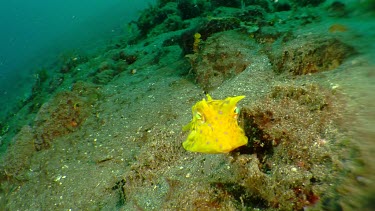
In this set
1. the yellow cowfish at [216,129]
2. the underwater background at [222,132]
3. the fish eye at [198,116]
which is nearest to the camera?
the underwater background at [222,132]

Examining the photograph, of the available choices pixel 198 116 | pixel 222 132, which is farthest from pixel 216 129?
pixel 198 116

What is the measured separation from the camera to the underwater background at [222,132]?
6.75 ft

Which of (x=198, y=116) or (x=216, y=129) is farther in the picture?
(x=198, y=116)

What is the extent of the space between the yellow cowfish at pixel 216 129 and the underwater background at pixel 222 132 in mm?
11

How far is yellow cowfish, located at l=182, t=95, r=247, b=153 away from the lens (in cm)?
223

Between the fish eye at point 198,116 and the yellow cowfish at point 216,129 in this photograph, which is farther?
the fish eye at point 198,116

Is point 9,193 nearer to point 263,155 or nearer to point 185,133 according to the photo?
point 185,133

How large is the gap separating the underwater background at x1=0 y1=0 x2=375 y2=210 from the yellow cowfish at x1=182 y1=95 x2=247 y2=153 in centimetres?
1

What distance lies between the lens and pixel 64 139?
5531 mm

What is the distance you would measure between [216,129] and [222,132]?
0.07m

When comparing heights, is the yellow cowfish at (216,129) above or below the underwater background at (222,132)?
above

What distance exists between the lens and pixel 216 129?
237 cm

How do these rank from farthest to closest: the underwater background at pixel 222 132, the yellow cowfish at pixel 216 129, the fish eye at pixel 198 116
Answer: the fish eye at pixel 198 116, the yellow cowfish at pixel 216 129, the underwater background at pixel 222 132

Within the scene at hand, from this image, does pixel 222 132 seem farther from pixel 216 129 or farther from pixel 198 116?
pixel 198 116
